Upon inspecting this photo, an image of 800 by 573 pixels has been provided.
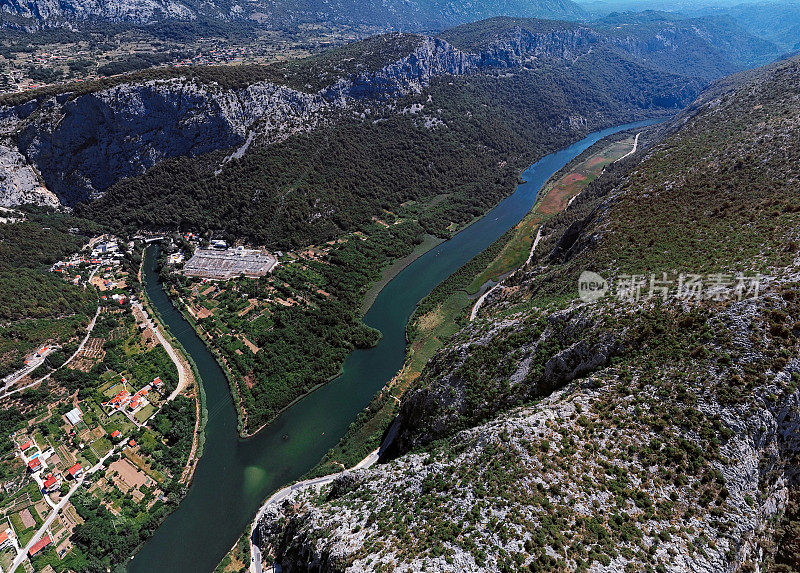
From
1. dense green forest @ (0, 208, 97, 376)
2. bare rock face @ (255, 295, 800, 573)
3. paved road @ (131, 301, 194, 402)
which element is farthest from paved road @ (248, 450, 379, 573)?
dense green forest @ (0, 208, 97, 376)

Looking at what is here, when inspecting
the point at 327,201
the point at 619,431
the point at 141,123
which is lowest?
the point at 619,431

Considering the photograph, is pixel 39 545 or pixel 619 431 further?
pixel 39 545

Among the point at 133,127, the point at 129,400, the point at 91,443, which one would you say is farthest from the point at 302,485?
the point at 133,127

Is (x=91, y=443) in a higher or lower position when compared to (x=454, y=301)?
higher

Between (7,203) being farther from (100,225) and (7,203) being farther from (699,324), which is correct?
(699,324)

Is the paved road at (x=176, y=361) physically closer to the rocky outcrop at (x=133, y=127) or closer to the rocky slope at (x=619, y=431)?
the rocky slope at (x=619, y=431)

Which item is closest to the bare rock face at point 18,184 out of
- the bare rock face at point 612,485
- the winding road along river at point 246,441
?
the winding road along river at point 246,441

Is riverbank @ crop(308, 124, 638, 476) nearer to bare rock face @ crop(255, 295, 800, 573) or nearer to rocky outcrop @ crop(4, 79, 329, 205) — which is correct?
bare rock face @ crop(255, 295, 800, 573)

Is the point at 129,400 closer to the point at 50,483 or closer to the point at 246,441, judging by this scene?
the point at 50,483
